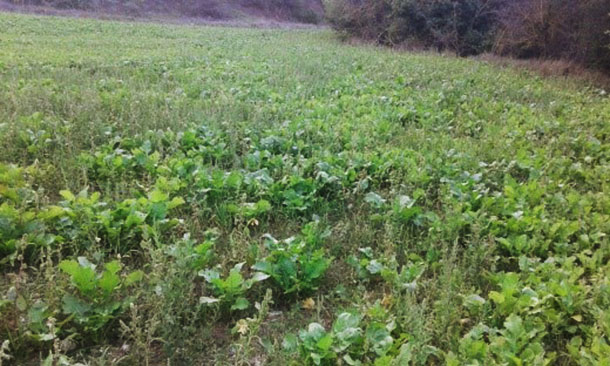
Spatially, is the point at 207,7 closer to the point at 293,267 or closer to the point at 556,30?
the point at 556,30

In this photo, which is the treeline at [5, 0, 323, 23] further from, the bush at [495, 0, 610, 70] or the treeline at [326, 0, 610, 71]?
the bush at [495, 0, 610, 70]

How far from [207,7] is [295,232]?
36.9 metres

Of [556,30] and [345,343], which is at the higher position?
[556,30]

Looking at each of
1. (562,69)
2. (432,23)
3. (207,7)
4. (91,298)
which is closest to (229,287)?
(91,298)

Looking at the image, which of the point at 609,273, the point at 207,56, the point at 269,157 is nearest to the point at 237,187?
the point at 269,157

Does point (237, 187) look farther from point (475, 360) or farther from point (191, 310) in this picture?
point (475, 360)

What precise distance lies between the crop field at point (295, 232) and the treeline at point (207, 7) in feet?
86.4

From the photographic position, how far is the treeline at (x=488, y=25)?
40.7 ft

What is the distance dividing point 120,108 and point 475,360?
4.79 meters

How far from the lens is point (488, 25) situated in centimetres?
1631

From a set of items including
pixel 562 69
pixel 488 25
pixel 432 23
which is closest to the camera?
pixel 562 69

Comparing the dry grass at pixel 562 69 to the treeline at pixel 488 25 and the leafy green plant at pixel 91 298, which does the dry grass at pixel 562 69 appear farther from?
the leafy green plant at pixel 91 298

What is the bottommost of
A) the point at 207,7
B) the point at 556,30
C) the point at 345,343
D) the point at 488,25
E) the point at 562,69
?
the point at 345,343

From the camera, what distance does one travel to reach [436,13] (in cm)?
1695
